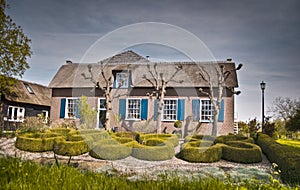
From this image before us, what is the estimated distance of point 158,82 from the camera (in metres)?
17.1

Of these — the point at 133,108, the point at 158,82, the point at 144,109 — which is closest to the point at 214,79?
the point at 158,82

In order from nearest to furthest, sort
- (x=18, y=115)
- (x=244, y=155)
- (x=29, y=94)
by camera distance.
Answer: (x=244, y=155), (x=18, y=115), (x=29, y=94)

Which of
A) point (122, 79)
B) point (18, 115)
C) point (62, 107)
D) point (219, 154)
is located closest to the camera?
point (219, 154)

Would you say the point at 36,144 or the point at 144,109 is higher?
the point at 144,109

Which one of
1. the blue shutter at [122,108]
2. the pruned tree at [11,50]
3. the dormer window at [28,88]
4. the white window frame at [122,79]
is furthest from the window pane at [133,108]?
the dormer window at [28,88]

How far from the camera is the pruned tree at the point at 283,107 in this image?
2423 cm

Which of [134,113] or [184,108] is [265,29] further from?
[134,113]

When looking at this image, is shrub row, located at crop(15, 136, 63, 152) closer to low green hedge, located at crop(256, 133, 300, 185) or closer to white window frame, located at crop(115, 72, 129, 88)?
low green hedge, located at crop(256, 133, 300, 185)

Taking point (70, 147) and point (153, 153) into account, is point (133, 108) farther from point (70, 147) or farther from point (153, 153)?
point (153, 153)

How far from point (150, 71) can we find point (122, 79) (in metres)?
2.34

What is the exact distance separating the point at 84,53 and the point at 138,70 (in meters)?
7.08

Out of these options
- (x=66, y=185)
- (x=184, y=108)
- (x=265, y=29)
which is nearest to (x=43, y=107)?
→ (x=184, y=108)

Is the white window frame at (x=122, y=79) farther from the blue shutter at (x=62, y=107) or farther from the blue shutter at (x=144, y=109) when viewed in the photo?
the blue shutter at (x=62, y=107)

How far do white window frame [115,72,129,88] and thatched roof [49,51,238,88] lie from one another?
338mm
